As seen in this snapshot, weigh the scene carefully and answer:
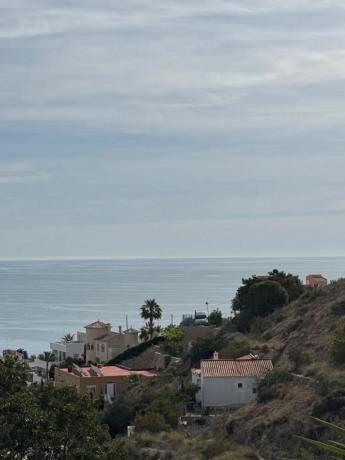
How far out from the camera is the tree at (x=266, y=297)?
176 ft

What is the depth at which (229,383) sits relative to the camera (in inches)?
1565

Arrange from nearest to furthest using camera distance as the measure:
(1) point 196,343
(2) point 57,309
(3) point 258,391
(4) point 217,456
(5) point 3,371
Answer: (5) point 3,371 → (4) point 217,456 → (3) point 258,391 → (1) point 196,343 → (2) point 57,309

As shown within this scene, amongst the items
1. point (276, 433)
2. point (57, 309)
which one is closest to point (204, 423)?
point (276, 433)

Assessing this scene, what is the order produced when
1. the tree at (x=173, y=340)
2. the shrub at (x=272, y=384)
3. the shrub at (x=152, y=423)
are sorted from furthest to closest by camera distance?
the tree at (x=173, y=340) < the shrub at (x=272, y=384) < the shrub at (x=152, y=423)

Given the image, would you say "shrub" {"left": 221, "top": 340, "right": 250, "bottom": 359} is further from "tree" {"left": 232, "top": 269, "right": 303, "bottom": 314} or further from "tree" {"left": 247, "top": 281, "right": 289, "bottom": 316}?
"tree" {"left": 232, "top": 269, "right": 303, "bottom": 314}

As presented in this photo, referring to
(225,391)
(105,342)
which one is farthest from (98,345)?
(225,391)

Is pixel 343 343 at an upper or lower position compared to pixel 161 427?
upper

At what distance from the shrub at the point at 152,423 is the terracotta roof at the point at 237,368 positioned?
4.12 meters

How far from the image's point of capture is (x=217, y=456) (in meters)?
30.3

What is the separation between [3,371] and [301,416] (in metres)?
11.4

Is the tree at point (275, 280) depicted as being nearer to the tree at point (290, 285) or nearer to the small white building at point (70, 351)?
the tree at point (290, 285)

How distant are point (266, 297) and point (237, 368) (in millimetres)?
13854

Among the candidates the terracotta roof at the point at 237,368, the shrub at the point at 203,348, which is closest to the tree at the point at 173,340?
the shrub at the point at 203,348

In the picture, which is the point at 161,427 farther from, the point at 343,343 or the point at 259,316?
the point at 259,316
